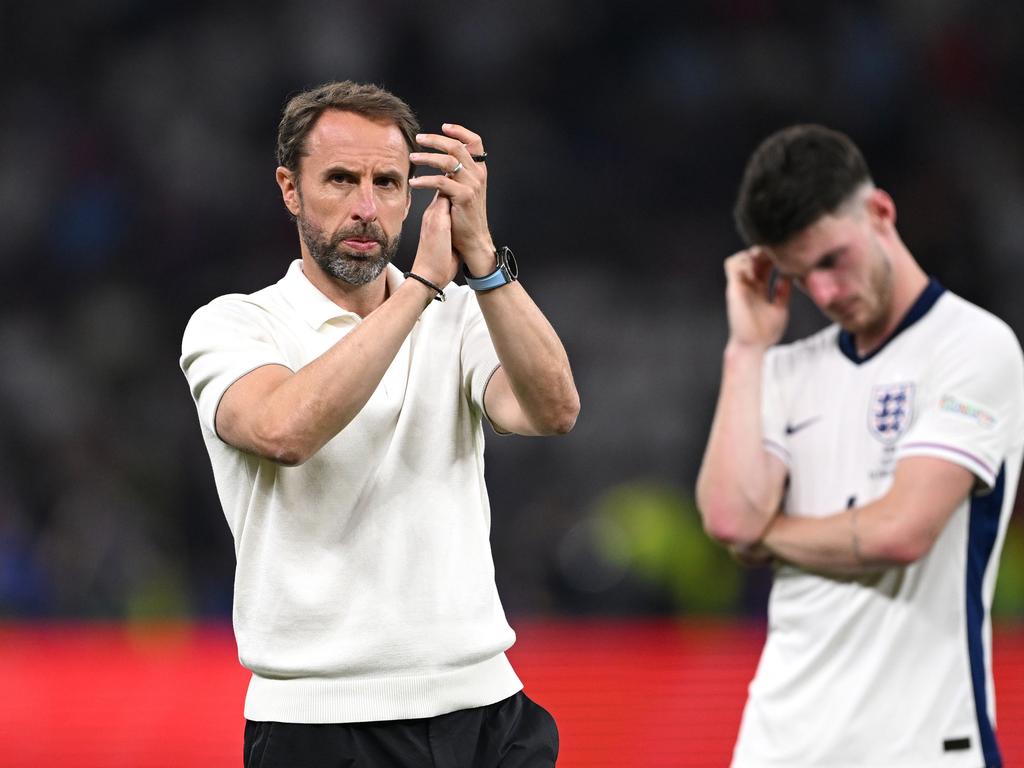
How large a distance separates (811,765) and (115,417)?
7.47m

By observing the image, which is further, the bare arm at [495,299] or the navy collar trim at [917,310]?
the navy collar trim at [917,310]

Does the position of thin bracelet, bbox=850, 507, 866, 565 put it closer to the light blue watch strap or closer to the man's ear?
the light blue watch strap

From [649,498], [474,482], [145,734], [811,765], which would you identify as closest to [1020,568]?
[649,498]

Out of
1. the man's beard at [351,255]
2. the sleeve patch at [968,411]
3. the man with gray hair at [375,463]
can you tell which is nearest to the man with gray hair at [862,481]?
the sleeve patch at [968,411]

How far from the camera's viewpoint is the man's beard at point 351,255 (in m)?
2.52

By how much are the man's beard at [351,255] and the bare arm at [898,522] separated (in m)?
1.02

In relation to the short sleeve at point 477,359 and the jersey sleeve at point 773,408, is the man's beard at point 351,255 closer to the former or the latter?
the short sleeve at point 477,359

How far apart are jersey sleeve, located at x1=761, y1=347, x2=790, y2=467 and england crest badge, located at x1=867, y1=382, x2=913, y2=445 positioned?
7.9 inches

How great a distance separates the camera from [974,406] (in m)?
2.67

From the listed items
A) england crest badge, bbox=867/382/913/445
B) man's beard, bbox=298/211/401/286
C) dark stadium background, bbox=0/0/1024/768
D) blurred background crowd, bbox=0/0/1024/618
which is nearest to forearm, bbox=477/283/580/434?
man's beard, bbox=298/211/401/286

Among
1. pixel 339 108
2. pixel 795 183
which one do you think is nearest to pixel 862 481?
pixel 795 183

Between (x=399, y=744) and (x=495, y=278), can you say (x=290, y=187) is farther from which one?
(x=399, y=744)

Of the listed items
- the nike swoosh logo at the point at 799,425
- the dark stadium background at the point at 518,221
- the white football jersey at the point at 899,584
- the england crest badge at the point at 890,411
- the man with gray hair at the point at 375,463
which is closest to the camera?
the man with gray hair at the point at 375,463

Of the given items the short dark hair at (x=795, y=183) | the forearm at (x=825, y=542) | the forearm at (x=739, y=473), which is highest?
the short dark hair at (x=795, y=183)
